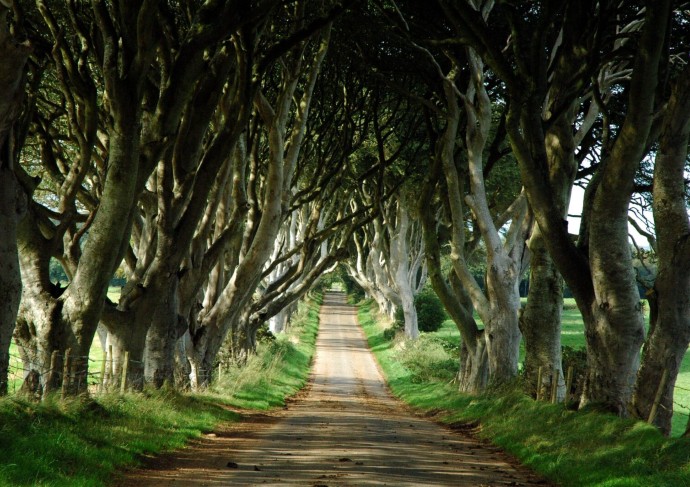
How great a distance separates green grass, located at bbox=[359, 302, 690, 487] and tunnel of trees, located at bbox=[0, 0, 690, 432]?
57 cm

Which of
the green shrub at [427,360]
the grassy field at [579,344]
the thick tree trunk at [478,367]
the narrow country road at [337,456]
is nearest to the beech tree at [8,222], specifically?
the narrow country road at [337,456]

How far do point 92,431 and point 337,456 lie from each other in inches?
117

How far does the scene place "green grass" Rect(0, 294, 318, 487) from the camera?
7438 mm

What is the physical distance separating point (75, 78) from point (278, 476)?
6.36 meters

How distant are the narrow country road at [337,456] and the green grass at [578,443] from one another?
0.36m

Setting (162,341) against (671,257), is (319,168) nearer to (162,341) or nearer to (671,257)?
(162,341)

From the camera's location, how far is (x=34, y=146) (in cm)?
2089

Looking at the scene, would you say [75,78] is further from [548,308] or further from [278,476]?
[548,308]

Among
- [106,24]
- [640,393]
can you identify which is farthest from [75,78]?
[640,393]

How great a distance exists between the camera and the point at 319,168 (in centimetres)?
2180

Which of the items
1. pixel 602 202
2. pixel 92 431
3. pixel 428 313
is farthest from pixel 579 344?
pixel 92 431

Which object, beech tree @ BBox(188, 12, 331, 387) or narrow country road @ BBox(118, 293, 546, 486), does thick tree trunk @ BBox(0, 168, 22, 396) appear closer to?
narrow country road @ BBox(118, 293, 546, 486)

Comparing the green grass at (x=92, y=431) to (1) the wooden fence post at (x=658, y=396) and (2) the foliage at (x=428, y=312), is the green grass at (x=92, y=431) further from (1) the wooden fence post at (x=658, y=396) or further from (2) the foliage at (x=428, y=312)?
(2) the foliage at (x=428, y=312)

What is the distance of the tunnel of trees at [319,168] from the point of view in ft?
33.5
